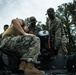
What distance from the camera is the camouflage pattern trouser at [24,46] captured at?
19.4 feet

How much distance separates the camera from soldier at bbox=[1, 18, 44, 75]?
19.3 ft

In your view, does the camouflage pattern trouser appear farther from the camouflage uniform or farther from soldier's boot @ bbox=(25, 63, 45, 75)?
the camouflage uniform

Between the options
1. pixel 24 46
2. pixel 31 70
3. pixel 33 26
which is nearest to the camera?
pixel 31 70

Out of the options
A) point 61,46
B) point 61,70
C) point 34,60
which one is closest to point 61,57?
point 61,70

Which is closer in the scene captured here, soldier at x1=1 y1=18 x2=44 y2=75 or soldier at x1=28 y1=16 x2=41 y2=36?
soldier at x1=1 y1=18 x2=44 y2=75

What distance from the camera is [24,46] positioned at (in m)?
5.99

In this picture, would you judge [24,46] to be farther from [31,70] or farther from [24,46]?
[31,70]

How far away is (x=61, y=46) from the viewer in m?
7.90

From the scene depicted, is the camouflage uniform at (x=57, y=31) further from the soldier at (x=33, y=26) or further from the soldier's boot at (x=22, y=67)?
the soldier's boot at (x=22, y=67)

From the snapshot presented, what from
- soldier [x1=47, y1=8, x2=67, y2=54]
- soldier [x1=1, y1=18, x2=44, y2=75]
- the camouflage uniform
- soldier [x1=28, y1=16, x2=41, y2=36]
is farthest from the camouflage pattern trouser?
the camouflage uniform

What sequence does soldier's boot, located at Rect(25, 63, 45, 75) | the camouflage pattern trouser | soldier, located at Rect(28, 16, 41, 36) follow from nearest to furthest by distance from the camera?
1. soldier's boot, located at Rect(25, 63, 45, 75)
2. the camouflage pattern trouser
3. soldier, located at Rect(28, 16, 41, 36)

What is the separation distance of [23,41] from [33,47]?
0.19 metres

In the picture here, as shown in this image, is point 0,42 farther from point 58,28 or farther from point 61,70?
point 58,28

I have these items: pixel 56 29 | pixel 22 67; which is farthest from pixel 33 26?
pixel 22 67
